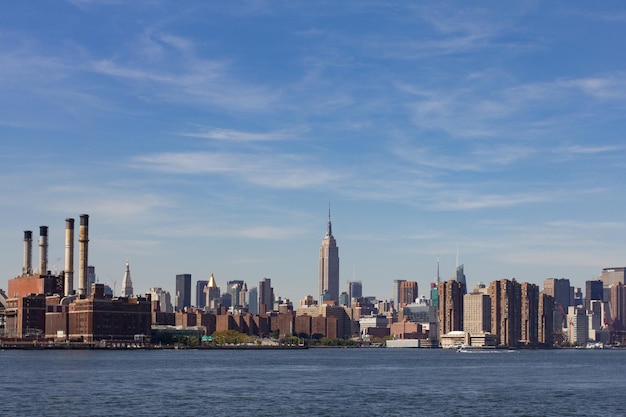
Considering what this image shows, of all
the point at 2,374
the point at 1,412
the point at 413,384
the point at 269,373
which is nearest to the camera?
the point at 1,412

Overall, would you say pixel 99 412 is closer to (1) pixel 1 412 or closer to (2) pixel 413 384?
(1) pixel 1 412

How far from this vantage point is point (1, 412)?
7688cm

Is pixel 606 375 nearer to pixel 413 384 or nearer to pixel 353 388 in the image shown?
pixel 413 384

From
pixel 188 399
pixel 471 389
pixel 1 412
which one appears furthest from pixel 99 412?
pixel 471 389

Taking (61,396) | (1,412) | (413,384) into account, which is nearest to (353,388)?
(413,384)

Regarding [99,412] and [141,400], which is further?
[141,400]

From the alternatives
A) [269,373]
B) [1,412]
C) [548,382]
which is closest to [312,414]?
[1,412]

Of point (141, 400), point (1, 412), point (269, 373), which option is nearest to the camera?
point (1, 412)

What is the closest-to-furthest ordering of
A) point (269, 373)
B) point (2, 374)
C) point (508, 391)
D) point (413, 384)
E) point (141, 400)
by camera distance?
point (141, 400) < point (508, 391) < point (413, 384) < point (2, 374) < point (269, 373)

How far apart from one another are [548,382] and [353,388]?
27078 mm

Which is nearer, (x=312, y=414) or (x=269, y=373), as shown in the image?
(x=312, y=414)

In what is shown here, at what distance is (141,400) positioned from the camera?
87375mm

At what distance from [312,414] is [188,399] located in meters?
15.2

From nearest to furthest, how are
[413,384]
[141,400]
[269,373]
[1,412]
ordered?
1. [1,412]
2. [141,400]
3. [413,384]
4. [269,373]
